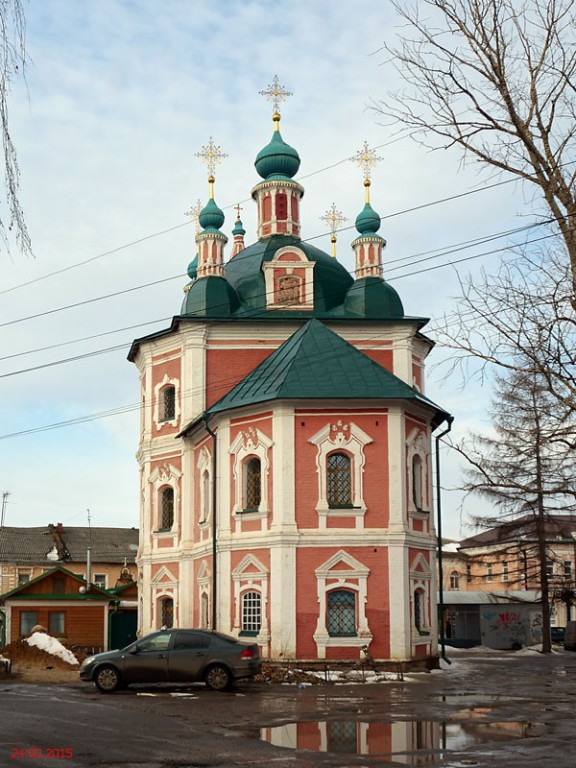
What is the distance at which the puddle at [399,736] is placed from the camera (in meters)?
12.1

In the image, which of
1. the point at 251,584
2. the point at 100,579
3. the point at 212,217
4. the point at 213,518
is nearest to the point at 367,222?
the point at 212,217

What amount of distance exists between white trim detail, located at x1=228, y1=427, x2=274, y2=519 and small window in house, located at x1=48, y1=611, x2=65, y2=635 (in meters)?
13.7

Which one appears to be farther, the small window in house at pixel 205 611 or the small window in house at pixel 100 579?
the small window in house at pixel 100 579

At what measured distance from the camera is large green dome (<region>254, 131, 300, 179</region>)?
120ft

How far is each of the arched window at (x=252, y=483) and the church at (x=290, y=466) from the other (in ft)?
0.13

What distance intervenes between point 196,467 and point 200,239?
8.43 m

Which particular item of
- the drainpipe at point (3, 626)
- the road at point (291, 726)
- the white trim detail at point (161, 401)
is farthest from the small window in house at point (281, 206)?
the road at point (291, 726)

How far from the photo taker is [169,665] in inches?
763

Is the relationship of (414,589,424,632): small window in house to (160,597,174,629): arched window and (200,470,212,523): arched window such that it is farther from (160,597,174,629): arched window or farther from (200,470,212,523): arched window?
(160,597,174,629): arched window

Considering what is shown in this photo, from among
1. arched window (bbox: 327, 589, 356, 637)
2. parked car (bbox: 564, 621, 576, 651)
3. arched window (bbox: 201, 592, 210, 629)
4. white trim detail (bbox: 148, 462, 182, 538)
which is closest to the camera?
arched window (bbox: 327, 589, 356, 637)

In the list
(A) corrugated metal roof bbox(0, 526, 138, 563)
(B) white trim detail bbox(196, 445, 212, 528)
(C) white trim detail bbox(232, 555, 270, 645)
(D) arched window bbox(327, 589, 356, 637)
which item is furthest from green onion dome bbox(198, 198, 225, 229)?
(A) corrugated metal roof bbox(0, 526, 138, 563)

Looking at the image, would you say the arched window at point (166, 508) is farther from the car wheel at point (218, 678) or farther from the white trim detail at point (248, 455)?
the car wheel at point (218, 678)

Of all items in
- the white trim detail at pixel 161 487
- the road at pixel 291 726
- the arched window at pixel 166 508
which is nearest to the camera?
the road at pixel 291 726

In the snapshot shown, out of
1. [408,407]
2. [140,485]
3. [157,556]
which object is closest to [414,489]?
[408,407]
